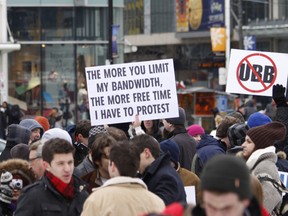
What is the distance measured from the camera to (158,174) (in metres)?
7.16

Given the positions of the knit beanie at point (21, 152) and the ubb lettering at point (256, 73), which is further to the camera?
the ubb lettering at point (256, 73)

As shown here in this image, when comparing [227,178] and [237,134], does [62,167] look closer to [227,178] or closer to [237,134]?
[227,178]

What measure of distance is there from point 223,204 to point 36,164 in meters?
3.41

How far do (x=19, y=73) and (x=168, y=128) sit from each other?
26.8 metres

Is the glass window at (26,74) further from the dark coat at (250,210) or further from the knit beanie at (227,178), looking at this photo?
the knit beanie at (227,178)

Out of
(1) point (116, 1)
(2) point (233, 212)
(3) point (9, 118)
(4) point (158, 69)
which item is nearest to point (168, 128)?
(4) point (158, 69)

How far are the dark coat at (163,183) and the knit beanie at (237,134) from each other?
2610 mm

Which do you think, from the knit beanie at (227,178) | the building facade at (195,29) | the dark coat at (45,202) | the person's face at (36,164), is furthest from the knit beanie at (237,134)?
the building facade at (195,29)

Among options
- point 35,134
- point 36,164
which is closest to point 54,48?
point 35,134

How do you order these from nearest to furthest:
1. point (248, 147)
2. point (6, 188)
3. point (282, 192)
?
point (6, 188)
point (282, 192)
point (248, 147)

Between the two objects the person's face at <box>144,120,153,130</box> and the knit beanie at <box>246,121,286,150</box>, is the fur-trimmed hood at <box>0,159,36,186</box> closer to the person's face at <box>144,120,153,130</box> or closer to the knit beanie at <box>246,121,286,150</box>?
the knit beanie at <box>246,121,286,150</box>

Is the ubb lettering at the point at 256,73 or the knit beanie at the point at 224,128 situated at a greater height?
the ubb lettering at the point at 256,73

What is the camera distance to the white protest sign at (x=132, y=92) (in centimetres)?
1016

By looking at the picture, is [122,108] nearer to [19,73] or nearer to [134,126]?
[134,126]
